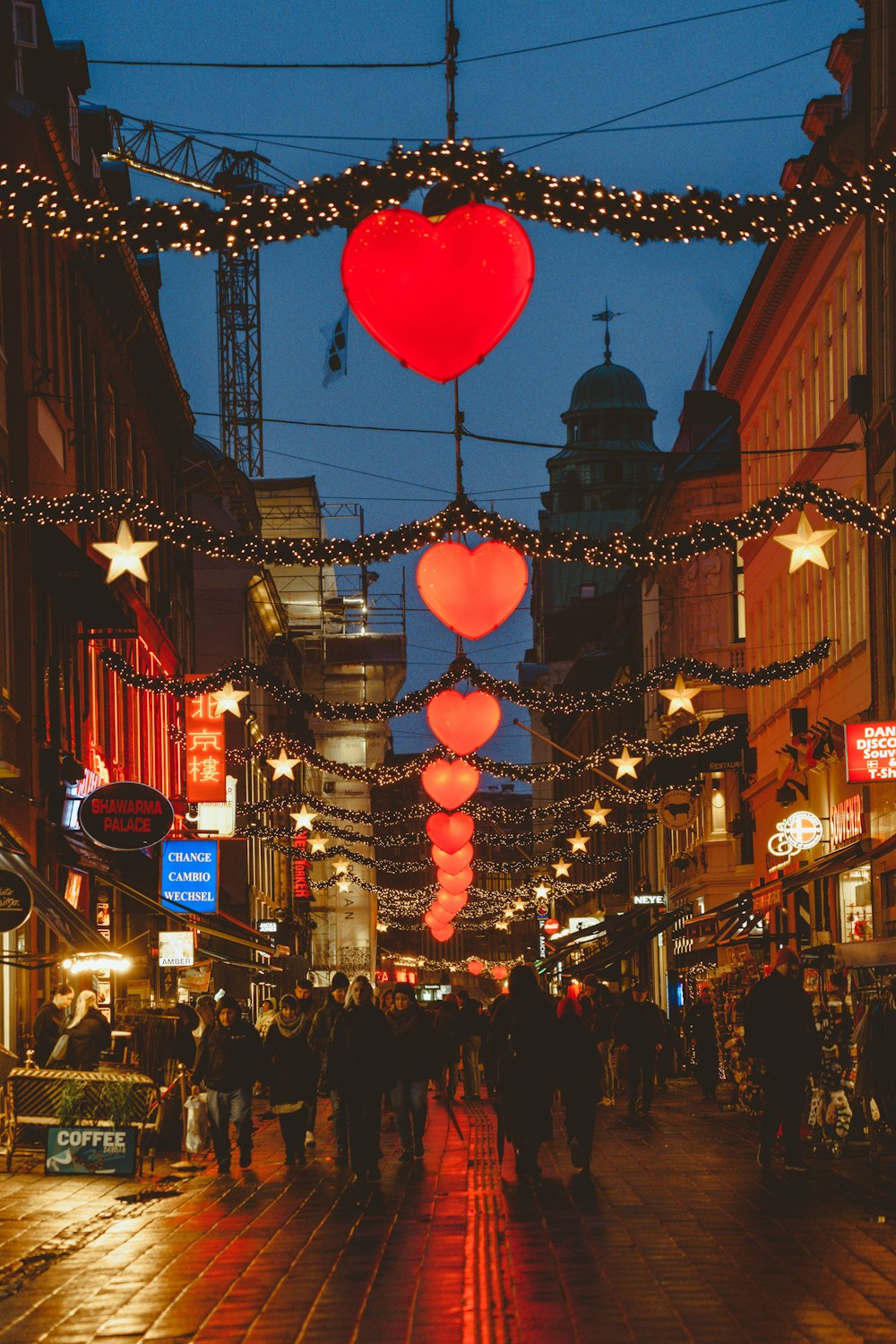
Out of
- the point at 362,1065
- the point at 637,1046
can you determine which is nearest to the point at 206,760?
the point at 637,1046

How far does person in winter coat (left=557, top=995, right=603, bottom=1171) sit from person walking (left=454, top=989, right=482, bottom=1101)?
1113 cm

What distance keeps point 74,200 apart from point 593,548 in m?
8.73

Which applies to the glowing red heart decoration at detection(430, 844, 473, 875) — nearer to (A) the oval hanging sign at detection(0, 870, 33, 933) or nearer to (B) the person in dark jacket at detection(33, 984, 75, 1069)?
(B) the person in dark jacket at detection(33, 984, 75, 1069)

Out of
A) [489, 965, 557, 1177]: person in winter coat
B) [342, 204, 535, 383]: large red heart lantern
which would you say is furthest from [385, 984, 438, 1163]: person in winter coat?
[342, 204, 535, 383]: large red heart lantern

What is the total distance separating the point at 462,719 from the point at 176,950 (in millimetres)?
11683

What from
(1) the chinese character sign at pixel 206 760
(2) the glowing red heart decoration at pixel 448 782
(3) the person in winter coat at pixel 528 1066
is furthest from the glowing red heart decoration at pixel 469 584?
(1) the chinese character sign at pixel 206 760

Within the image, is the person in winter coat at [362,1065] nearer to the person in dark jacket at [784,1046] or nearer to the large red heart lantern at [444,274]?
the person in dark jacket at [784,1046]

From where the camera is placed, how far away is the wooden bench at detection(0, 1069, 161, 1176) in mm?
19531

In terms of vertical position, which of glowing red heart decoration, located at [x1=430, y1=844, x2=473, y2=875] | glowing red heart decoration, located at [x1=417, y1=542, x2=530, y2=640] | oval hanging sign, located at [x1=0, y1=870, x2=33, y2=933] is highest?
glowing red heart decoration, located at [x1=417, y1=542, x2=530, y2=640]

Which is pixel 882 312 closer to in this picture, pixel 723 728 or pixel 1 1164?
pixel 723 728

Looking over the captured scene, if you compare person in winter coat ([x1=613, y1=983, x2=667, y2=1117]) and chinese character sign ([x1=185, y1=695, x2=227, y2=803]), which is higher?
chinese character sign ([x1=185, y1=695, x2=227, y2=803])

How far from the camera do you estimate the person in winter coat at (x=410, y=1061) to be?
19.7 metres

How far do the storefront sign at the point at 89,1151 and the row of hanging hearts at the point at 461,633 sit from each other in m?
5.96

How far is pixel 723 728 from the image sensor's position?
40656 mm
